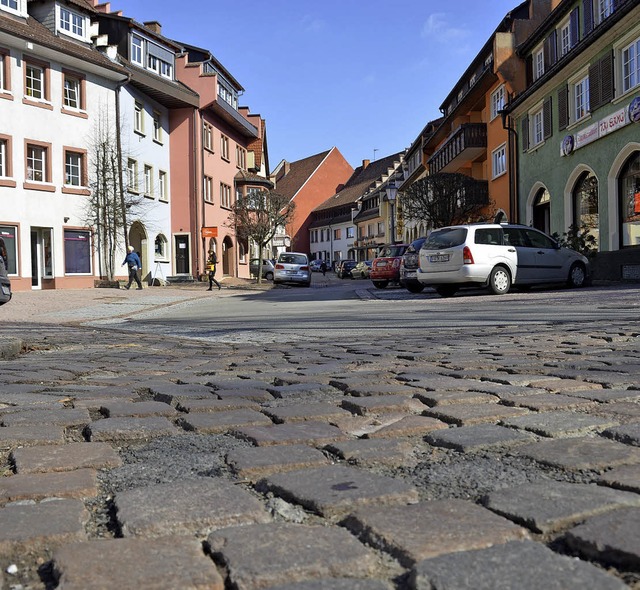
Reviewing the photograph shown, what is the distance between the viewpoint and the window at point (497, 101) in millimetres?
32719

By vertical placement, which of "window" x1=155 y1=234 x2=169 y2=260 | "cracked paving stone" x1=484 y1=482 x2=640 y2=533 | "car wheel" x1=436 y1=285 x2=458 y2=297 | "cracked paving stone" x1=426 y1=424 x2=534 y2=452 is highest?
"window" x1=155 y1=234 x2=169 y2=260

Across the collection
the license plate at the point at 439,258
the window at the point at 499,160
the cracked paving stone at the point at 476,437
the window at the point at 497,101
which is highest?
the window at the point at 497,101

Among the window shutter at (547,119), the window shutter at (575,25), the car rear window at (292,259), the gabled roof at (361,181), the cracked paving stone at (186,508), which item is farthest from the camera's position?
the gabled roof at (361,181)

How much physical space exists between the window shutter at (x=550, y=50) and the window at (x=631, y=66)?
6.38m

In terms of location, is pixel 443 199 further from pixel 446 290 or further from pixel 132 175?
pixel 132 175

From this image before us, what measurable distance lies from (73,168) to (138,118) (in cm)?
604

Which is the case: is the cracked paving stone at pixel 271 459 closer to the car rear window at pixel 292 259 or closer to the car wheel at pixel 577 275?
the car wheel at pixel 577 275

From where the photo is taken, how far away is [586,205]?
938 inches

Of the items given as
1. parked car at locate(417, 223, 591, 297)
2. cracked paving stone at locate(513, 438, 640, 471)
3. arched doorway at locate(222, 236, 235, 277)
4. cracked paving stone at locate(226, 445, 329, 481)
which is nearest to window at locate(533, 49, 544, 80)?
parked car at locate(417, 223, 591, 297)

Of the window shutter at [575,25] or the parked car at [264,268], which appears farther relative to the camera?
the parked car at [264,268]

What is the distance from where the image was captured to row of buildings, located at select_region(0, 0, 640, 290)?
21.7m

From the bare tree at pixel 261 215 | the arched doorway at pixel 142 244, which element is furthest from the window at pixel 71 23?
the bare tree at pixel 261 215

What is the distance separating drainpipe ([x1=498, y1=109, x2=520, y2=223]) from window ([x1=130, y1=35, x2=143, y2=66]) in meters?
18.1

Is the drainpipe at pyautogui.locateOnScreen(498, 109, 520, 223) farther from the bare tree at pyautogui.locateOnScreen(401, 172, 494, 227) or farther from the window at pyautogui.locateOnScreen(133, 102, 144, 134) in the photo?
the window at pyautogui.locateOnScreen(133, 102, 144, 134)
